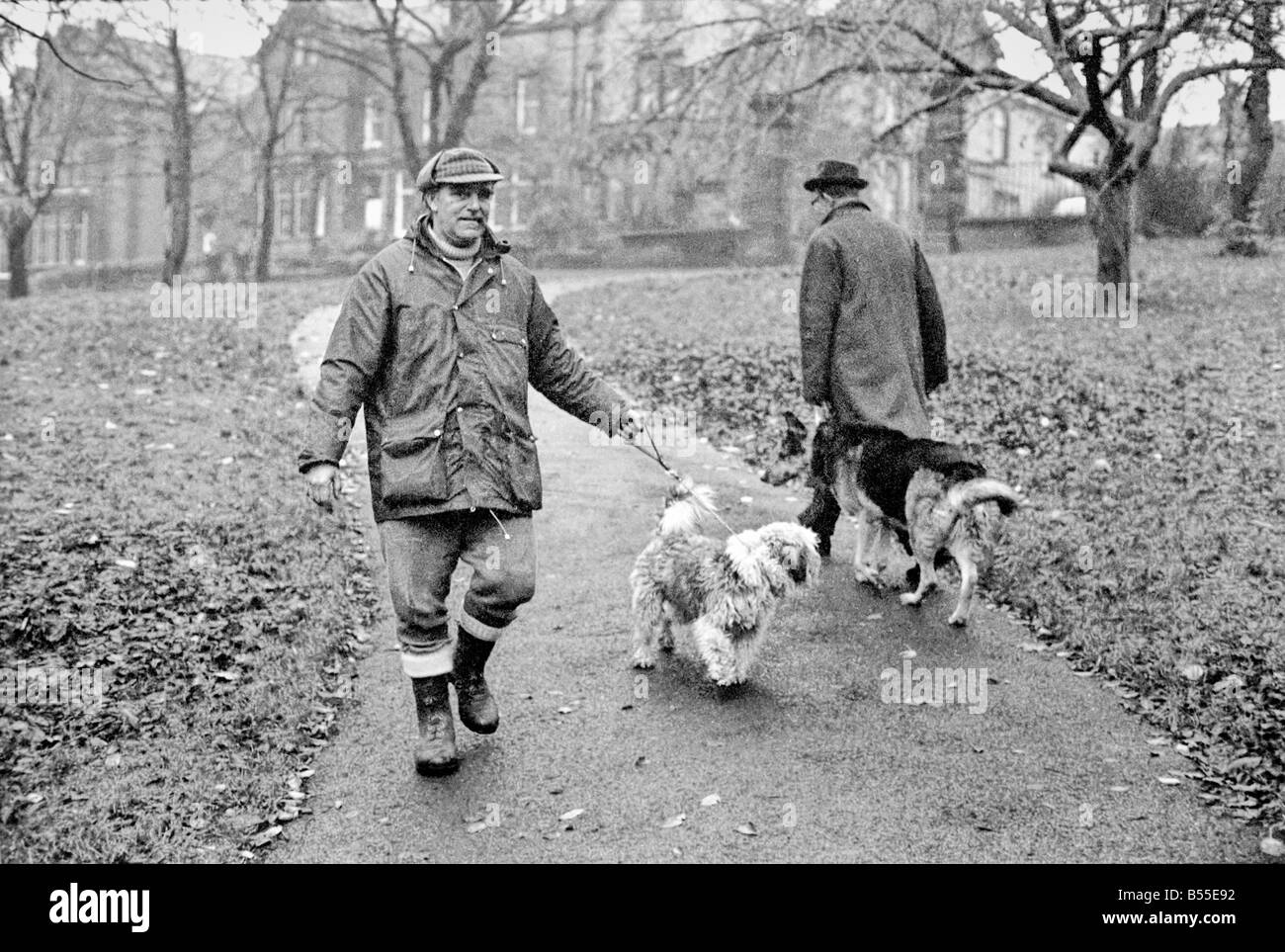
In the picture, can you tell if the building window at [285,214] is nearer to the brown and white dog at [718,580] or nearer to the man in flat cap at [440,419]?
the brown and white dog at [718,580]

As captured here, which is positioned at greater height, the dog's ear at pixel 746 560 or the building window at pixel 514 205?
the building window at pixel 514 205

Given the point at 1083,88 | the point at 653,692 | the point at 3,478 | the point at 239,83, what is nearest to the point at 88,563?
the point at 3,478

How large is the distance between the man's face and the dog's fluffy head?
199cm

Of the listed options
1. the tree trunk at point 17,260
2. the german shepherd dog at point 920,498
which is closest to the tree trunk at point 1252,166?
the german shepherd dog at point 920,498

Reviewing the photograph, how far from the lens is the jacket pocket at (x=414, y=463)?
520 cm

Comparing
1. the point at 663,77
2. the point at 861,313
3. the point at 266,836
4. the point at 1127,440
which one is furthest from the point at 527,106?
the point at 266,836

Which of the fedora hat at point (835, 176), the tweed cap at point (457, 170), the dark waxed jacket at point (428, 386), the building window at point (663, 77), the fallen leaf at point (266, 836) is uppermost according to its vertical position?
the building window at point (663, 77)

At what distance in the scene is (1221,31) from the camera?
12.9 metres

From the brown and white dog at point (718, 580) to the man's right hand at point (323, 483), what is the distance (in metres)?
1.88

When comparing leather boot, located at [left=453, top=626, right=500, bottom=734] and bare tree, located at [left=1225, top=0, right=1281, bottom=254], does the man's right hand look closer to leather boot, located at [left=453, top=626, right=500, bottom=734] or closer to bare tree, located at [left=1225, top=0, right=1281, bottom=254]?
leather boot, located at [left=453, top=626, right=500, bottom=734]

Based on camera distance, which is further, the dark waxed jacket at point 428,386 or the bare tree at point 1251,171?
the bare tree at point 1251,171

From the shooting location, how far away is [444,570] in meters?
5.44
